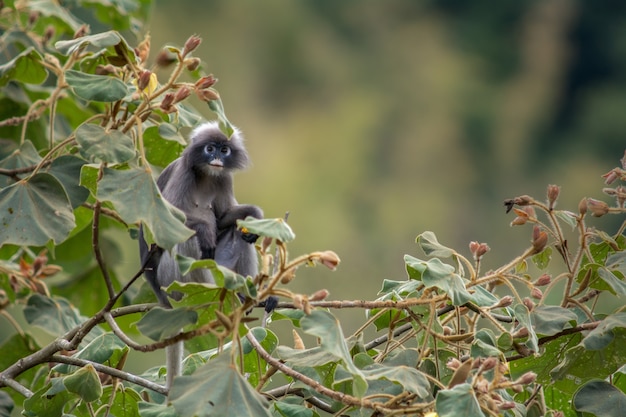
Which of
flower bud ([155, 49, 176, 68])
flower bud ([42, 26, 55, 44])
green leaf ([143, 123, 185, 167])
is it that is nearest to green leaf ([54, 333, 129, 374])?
flower bud ([155, 49, 176, 68])

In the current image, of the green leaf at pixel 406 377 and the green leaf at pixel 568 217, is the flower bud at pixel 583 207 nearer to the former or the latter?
the green leaf at pixel 568 217

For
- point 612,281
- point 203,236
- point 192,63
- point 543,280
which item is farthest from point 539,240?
point 203,236

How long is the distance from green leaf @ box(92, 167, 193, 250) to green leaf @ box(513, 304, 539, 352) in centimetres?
87

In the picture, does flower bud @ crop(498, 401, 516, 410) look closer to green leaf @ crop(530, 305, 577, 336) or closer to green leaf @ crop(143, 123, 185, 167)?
green leaf @ crop(530, 305, 577, 336)

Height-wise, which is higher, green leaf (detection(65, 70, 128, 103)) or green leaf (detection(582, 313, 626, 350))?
green leaf (detection(65, 70, 128, 103))

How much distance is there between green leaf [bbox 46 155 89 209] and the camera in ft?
9.83

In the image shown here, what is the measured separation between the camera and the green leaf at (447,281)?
8.28ft

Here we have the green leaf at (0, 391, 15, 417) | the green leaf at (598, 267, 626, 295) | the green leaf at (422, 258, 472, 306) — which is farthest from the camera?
the green leaf at (0, 391, 15, 417)

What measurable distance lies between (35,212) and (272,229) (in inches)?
33.3

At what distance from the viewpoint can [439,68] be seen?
2461cm

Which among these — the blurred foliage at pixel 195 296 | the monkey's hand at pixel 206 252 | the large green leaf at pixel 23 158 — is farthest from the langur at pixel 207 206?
the large green leaf at pixel 23 158

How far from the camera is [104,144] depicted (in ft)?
8.71

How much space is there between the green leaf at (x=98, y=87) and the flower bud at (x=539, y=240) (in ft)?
3.76

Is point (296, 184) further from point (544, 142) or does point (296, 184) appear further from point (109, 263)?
point (109, 263)
